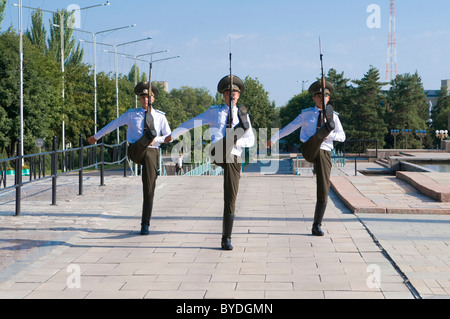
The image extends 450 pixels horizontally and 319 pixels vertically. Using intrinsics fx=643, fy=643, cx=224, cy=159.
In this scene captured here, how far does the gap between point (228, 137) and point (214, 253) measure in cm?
124

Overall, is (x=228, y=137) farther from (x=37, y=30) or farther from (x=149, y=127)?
(x=37, y=30)

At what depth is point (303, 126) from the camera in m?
7.66

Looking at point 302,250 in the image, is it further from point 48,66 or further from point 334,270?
point 48,66

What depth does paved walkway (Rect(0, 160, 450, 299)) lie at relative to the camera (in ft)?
17.0

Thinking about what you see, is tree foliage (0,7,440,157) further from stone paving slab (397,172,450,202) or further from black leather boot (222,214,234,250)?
black leather boot (222,214,234,250)

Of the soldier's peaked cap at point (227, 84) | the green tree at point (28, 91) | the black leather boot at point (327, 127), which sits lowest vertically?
the black leather boot at point (327, 127)

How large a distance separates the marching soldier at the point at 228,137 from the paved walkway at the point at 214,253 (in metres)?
0.53

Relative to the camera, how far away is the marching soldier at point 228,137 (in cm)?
686

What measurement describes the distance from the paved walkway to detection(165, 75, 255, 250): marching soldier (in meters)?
0.53

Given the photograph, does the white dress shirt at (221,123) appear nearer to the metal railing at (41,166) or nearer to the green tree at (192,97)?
the metal railing at (41,166)

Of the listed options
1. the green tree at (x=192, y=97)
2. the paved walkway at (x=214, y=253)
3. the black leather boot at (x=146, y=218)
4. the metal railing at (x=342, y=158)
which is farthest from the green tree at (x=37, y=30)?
the green tree at (x=192, y=97)

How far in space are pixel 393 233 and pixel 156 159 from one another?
3.04 m

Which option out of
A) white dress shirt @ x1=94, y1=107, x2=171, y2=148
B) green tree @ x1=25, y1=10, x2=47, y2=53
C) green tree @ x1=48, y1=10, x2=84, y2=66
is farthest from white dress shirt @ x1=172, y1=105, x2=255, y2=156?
green tree @ x1=25, y1=10, x2=47, y2=53
